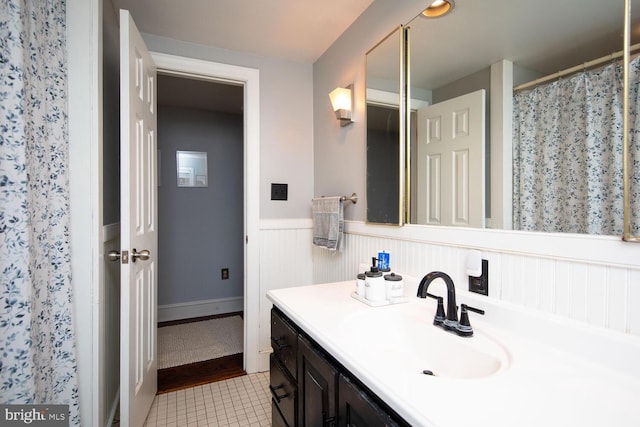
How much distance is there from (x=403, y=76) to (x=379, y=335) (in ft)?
3.69

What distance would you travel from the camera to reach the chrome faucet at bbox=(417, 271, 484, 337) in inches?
35.8

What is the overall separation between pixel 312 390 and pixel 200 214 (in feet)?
9.05

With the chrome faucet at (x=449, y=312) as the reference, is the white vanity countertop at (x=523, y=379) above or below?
below

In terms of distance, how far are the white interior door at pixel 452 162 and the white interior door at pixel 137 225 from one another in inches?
50.5

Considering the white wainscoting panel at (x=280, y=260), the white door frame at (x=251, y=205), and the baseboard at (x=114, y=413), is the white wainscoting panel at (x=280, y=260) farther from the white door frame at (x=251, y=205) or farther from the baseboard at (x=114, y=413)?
the baseboard at (x=114, y=413)

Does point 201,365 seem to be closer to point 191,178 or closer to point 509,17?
point 191,178

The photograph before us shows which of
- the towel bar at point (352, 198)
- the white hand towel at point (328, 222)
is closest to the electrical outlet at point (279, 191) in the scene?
the white hand towel at point (328, 222)

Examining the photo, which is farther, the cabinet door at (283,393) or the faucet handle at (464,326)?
the cabinet door at (283,393)

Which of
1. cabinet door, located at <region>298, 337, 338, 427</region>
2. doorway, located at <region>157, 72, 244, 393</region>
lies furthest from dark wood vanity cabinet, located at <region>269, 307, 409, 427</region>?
doorway, located at <region>157, 72, 244, 393</region>

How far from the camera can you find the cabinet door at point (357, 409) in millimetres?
649

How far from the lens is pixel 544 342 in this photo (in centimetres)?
85

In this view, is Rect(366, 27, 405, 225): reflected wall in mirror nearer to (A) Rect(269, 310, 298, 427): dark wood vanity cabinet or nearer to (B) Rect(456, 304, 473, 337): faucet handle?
(B) Rect(456, 304, 473, 337): faucet handle

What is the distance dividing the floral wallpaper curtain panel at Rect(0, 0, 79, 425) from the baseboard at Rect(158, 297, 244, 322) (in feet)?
6.95

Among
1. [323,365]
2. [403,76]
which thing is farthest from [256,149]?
[323,365]
